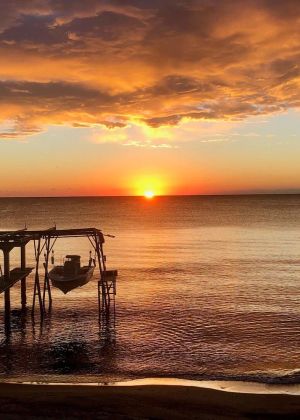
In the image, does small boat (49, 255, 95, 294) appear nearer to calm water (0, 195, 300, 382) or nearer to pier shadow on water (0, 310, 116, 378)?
calm water (0, 195, 300, 382)

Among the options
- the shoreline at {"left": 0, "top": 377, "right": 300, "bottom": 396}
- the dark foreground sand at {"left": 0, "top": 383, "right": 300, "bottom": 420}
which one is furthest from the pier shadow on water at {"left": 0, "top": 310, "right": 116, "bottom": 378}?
the dark foreground sand at {"left": 0, "top": 383, "right": 300, "bottom": 420}

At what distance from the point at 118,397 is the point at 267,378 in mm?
7151

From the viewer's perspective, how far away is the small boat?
31.6 metres

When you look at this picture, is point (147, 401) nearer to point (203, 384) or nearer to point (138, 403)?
point (138, 403)

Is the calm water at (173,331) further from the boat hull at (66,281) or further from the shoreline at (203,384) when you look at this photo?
the boat hull at (66,281)

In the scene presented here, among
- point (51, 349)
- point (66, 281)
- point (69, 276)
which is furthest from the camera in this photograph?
point (69, 276)

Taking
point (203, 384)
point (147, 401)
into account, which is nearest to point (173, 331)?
point (203, 384)

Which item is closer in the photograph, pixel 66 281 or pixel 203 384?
pixel 203 384

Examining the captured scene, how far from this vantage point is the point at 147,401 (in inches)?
640

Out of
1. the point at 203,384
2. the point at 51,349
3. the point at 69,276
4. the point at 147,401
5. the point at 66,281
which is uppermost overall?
the point at 69,276

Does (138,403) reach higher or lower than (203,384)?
higher

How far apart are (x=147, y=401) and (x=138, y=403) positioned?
399mm

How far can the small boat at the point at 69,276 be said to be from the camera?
104ft

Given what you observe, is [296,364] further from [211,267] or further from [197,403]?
[211,267]
